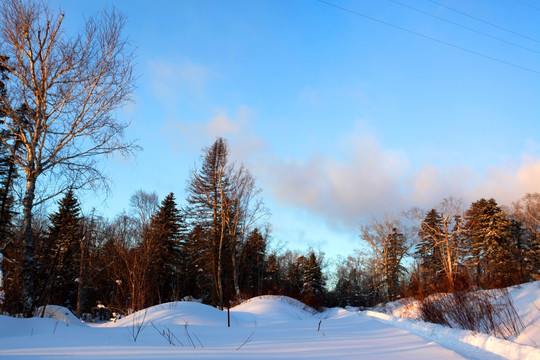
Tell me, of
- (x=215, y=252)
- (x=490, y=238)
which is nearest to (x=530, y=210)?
(x=490, y=238)

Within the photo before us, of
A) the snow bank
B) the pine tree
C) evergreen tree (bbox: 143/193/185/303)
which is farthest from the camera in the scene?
the pine tree

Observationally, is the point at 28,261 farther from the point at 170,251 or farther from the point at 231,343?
the point at 170,251

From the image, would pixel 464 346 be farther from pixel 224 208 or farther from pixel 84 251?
pixel 84 251

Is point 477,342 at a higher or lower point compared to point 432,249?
lower

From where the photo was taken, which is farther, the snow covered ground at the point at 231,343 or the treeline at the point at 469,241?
the treeline at the point at 469,241

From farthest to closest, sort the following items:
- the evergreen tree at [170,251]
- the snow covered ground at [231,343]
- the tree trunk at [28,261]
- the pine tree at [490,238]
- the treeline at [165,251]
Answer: the pine tree at [490,238]
the evergreen tree at [170,251]
the treeline at [165,251]
the tree trunk at [28,261]
the snow covered ground at [231,343]

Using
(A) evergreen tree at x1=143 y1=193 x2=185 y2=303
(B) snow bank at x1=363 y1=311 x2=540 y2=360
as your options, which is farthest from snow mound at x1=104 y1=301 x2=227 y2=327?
(A) evergreen tree at x1=143 y1=193 x2=185 y2=303

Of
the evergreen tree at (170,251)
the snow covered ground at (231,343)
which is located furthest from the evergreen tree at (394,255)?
the snow covered ground at (231,343)

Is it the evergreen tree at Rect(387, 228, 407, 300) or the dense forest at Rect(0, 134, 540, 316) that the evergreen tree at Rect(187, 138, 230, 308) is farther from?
the evergreen tree at Rect(387, 228, 407, 300)

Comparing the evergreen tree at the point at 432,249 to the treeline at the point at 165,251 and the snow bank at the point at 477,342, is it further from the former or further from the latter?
the snow bank at the point at 477,342

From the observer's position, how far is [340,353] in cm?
404

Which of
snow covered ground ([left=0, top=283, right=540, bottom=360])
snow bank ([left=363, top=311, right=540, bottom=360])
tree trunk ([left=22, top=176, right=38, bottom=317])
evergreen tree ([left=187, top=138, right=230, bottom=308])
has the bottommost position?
snow bank ([left=363, top=311, right=540, bottom=360])

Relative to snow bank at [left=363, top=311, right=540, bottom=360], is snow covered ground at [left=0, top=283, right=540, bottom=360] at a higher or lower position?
higher

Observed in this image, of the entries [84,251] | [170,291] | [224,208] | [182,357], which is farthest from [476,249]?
[182,357]
